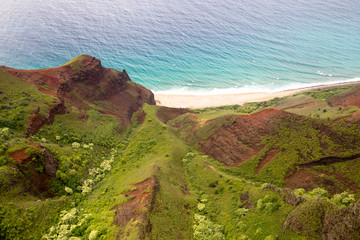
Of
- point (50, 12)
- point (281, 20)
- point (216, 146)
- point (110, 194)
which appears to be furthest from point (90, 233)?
point (281, 20)

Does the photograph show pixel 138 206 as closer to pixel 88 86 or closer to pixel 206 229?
pixel 206 229

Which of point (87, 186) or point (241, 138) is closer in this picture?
point (87, 186)

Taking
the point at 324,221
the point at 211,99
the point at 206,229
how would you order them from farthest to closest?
the point at 211,99 → the point at 206,229 → the point at 324,221

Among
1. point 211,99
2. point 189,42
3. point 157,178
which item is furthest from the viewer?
point 189,42

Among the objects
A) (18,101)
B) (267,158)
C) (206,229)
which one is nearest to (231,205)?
(206,229)

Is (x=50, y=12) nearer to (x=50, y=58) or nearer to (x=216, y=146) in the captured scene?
(x=50, y=58)

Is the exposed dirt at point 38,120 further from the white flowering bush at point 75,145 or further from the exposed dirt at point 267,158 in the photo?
the exposed dirt at point 267,158

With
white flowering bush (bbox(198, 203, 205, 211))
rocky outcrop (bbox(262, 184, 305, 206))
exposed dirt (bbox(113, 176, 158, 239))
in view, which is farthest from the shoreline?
rocky outcrop (bbox(262, 184, 305, 206))
